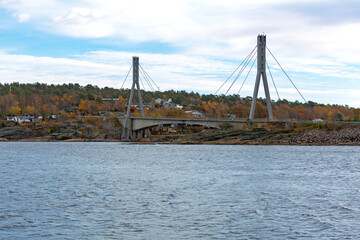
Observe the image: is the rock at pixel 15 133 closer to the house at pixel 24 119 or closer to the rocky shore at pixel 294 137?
the house at pixel 24 119

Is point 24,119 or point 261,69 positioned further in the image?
point 24,119

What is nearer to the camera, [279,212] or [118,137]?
[279,212]

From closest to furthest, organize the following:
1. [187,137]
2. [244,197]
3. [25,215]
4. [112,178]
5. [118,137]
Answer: [25,215]
[244,197]
[112,178]
[187,137]
[118,137]

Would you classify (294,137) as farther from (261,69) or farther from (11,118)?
(11,118)

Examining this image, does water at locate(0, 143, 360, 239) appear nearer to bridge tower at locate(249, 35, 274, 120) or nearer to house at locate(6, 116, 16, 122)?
bridge tower at locate(249, 35, 274, 120)

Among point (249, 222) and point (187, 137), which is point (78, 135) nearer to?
point (187, 137)

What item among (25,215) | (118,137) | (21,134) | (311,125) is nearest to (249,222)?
(25,215)

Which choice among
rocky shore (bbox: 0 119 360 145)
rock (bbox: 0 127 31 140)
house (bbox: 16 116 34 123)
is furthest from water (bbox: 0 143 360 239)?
house (bbox: 16 116 34 123)

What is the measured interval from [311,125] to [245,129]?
11.7 metres

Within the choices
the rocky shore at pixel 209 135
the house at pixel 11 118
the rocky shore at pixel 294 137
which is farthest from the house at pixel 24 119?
the rocky shore at pixel 294 137

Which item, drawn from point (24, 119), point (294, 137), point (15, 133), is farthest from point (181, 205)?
point (24, 119)

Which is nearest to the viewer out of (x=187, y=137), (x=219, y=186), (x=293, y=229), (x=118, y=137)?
(x=293, y=229)

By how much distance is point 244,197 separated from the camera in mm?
24109

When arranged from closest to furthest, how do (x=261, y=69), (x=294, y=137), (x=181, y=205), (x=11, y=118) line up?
(x=181, y=205) → (x=261, y=69) → (x=294, y=137) → (x=11, y=118)
